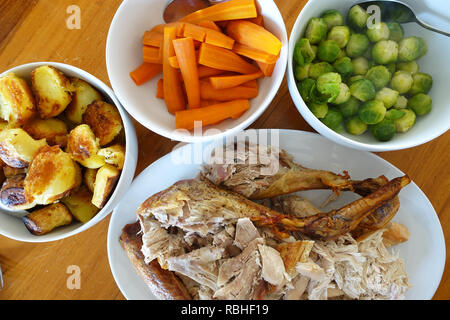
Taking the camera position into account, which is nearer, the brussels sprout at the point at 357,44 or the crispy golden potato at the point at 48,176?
the crispy golden potato at the point at 48,176

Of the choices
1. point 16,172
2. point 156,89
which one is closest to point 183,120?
point 156,89

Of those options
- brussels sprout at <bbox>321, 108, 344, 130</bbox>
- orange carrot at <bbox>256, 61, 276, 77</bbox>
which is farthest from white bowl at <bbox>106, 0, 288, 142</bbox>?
brussels sprout at <bbox>321, 108, 344, 130</bbox>

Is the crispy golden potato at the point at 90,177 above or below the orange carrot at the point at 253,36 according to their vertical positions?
below

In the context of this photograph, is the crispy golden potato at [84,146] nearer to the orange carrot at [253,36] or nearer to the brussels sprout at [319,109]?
the orange carrot at [253,36]

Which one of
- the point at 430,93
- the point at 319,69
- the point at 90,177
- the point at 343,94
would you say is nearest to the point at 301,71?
the point at 319,69

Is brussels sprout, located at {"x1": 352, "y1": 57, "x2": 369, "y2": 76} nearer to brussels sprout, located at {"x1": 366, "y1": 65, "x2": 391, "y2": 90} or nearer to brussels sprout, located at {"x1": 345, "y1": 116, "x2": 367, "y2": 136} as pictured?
brussels sprout, located at {"x1": 366, "y1": 65, "x2": 391, "y2": 90}

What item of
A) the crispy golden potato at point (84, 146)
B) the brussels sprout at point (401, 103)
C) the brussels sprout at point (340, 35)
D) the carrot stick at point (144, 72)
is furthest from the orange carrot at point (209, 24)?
the brussels sprout at point (401, 103)
